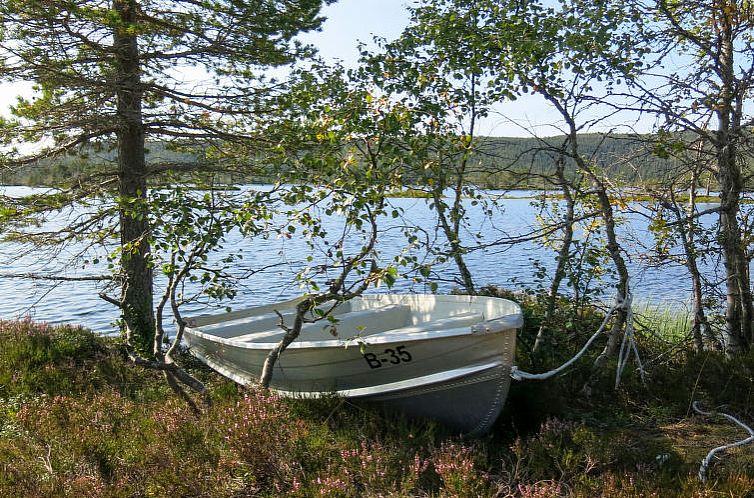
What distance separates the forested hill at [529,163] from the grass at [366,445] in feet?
7.62

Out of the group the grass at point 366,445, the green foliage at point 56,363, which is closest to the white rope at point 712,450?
the grass at point 366,445

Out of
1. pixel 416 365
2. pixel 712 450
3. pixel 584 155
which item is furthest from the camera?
pixel 584 155

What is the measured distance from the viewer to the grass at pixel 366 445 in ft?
13.8

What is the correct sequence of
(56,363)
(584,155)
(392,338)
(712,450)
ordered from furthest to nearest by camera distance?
(56,363), (584,155), (392,338), (712,450)

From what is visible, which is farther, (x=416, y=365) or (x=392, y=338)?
(x=416, y=365)

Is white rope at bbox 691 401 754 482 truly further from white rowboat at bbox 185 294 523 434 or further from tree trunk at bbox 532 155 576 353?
tree trunk at bbox 532 155 576 353

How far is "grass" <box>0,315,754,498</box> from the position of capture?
13.8 feet

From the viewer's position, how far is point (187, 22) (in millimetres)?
8336

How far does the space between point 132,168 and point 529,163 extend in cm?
553

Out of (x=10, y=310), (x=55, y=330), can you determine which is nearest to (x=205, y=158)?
(x=55, y=330)

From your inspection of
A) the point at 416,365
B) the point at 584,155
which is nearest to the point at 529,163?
the point at 584,155

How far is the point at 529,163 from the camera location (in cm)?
744

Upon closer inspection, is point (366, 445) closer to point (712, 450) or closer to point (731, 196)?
point (712, 450)

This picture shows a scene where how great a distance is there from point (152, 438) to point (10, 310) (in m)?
12.3
